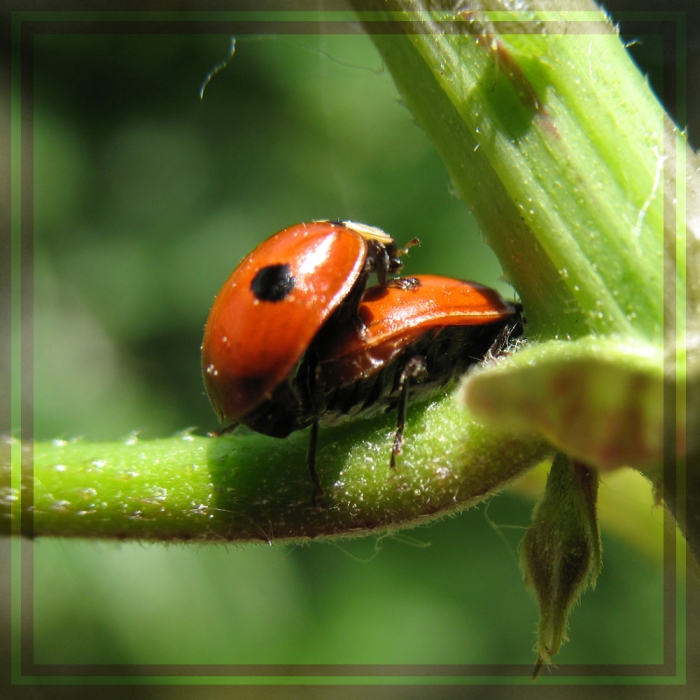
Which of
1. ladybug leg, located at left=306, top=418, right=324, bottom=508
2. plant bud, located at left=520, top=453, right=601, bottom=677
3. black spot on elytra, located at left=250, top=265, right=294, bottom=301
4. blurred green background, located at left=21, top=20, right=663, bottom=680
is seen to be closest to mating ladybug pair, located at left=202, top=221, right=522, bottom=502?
black spot on elytra, located at left=250, top=265, right=294, bottom=301

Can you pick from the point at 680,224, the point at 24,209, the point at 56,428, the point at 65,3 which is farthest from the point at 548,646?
the point at 65,3

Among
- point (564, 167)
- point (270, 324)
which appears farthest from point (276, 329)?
point (564, 167)

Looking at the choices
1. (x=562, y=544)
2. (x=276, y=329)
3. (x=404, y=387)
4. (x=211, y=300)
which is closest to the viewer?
(x=562, y=544)

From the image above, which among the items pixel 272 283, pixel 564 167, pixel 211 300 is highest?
pixel 564 167

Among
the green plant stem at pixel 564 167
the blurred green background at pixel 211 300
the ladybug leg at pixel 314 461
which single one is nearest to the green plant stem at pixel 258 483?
the ladybug leg at pixel 314 461

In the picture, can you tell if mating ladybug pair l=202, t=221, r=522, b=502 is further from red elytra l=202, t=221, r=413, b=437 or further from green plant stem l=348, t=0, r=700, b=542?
green plant stem l=348, t=0, r=700, b=542

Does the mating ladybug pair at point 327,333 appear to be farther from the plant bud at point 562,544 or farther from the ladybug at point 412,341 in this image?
the plant bud at point 562,544

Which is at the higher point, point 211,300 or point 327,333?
point 327,333

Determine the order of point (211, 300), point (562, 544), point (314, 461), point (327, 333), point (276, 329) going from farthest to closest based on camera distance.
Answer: point (211, 300) → point (327, 333) → point (276, 329) → point (314, 461) → point (562, 544)

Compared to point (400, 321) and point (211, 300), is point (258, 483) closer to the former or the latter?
point (400, 321)
